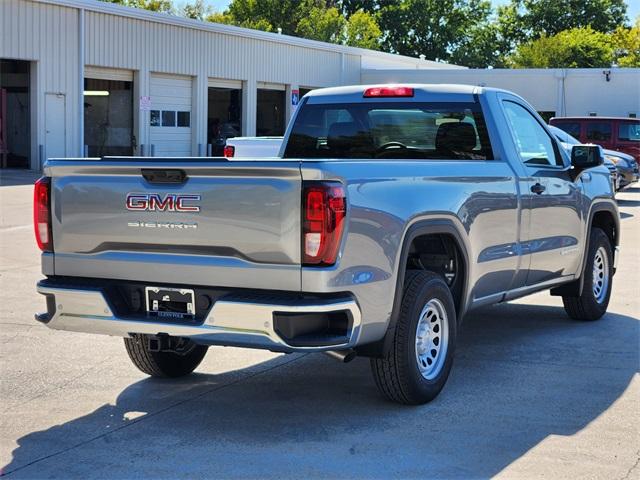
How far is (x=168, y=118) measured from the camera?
122ft

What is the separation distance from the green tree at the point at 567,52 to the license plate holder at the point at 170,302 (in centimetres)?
6669

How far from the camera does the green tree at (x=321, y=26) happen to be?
247 feet

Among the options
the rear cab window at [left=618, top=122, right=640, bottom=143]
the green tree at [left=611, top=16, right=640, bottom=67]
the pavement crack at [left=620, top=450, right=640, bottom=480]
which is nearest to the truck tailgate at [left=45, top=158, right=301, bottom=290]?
the pavement crack at [left=620, top=450, right=640, bottom=480]

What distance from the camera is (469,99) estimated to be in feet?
24.4

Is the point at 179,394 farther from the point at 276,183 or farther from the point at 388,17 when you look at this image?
the point at 388,17

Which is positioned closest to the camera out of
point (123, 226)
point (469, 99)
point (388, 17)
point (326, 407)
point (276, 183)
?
point (276, 183)

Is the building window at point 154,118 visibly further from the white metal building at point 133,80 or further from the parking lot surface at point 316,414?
the parking lot surface at point 316,414

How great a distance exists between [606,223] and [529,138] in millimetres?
1851

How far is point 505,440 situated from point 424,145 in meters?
2.67

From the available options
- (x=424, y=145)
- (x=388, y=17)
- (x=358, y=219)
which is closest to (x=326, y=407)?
(x=358, y=219)

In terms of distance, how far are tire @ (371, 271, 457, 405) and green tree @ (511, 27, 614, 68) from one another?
216 ft

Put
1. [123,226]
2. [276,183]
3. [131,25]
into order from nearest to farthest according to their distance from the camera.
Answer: [276,183] → [123,226] → [131,25]

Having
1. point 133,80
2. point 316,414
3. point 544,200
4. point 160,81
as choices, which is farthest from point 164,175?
point 160,81

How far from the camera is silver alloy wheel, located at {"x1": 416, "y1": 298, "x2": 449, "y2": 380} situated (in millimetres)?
6188
